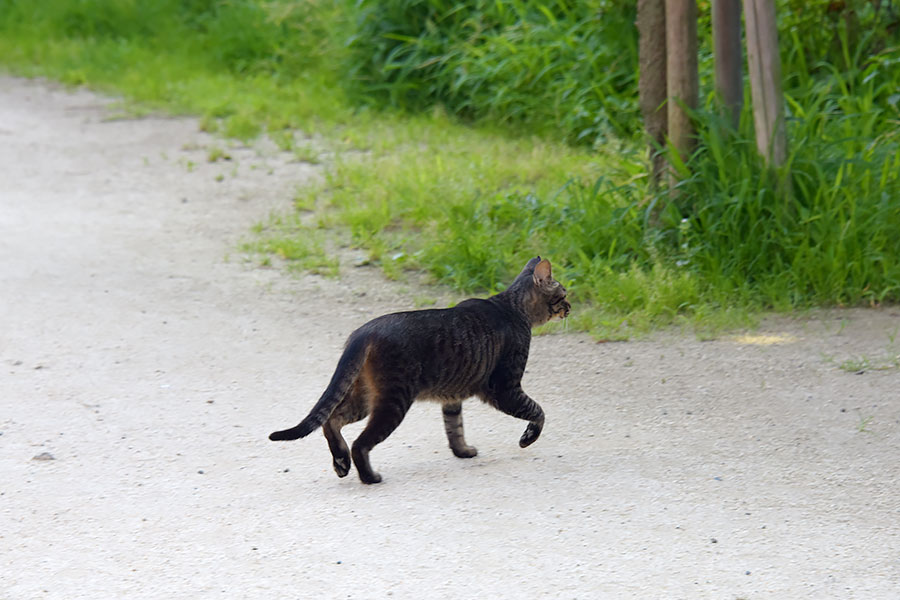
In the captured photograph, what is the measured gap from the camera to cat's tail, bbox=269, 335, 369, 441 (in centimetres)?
381

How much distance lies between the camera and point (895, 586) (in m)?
3.22

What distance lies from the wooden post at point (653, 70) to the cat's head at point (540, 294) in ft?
7.40

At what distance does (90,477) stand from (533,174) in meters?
4.72

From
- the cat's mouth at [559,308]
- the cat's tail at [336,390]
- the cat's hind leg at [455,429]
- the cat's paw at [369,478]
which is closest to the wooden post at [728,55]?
the cat's mouth at [559,308]

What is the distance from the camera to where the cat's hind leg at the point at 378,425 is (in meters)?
3.94

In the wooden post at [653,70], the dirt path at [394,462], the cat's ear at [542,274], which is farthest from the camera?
the wooden post at [653,70]

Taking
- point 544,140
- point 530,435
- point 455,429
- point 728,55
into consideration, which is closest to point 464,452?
point 455,429

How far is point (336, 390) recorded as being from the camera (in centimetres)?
389

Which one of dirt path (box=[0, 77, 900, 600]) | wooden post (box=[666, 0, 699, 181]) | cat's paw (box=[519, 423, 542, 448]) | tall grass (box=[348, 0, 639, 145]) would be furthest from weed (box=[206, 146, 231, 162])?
cat's paw (box=[519, 423, 542, 448])

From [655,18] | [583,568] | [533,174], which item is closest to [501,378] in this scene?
[583,568]

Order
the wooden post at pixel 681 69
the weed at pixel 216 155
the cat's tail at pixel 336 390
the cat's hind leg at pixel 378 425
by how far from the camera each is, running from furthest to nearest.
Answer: the weed at pixel 216 155 < the wooden post at pixel 681 69 < the cat's hind leg at pixel 378 425 < the cat's tail at pixel 336 390

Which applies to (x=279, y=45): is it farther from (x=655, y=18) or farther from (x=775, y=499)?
(x=775, y=499)

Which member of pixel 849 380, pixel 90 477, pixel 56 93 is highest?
pixel 56 93

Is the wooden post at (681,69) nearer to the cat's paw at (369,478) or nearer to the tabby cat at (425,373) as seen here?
the tabby cat at (425,373)
